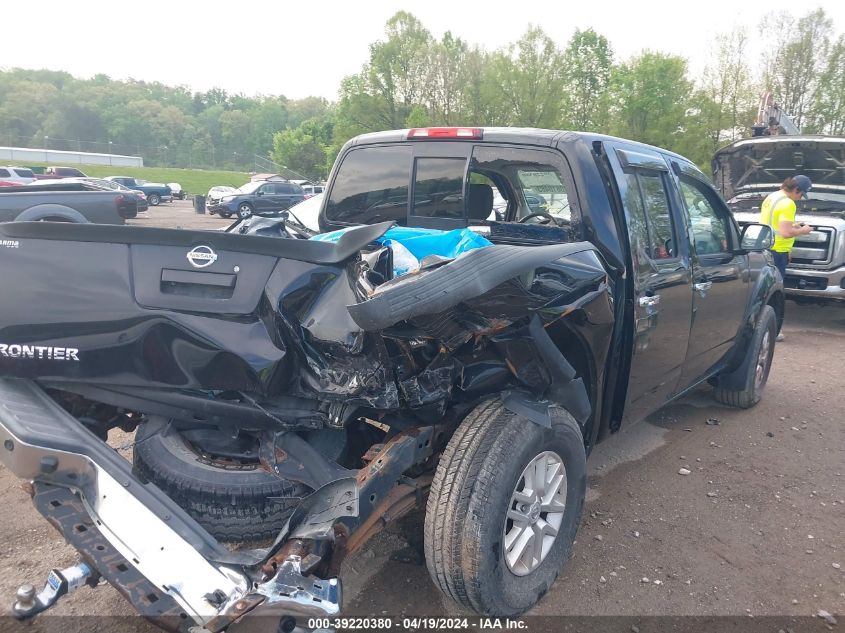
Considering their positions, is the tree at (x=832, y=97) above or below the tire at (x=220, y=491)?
above

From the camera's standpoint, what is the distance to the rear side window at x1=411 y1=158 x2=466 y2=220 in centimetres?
347

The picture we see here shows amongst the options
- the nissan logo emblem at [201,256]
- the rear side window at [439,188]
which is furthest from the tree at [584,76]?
the nissan logo emblem at [201,256]

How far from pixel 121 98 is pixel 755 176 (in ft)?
349

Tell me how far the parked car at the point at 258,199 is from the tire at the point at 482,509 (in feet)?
94.3

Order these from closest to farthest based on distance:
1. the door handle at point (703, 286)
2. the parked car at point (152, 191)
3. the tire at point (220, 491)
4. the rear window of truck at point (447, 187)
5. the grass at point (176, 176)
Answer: the tire at point (220, 491) → the rear window of truck at point (447, 187) → the door handle at point (703, 286) → the parked car at point (152, 191) → the grass at point (176, 176)

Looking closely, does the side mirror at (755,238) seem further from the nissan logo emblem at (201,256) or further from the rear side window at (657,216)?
the nissan logo emblem at (201,256)

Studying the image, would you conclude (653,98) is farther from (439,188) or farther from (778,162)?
(439,188)

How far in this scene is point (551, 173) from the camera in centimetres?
326

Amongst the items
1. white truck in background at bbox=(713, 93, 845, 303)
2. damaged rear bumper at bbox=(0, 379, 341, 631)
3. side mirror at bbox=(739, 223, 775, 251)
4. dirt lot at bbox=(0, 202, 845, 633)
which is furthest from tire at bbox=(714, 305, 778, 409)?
damaged rear bumper at bbox=(0, 379, 341, 631)

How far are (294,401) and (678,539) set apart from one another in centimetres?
225

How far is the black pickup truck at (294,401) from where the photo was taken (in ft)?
6.31

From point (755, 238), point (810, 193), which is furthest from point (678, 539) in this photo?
point (810, 193)

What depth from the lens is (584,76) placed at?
37031 mm

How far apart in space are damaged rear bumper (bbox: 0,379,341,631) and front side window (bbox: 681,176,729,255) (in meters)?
3.21
